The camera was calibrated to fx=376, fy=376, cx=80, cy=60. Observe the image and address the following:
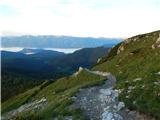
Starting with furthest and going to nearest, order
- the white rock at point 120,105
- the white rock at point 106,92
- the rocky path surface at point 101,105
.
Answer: the white rock at point 106,92, the white rock at point 120,105, the rocky path surface at point 101,105

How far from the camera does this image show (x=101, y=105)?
37.8m

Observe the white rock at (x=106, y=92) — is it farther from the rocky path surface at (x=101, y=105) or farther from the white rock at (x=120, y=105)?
the white rock at (x=120, y=105)

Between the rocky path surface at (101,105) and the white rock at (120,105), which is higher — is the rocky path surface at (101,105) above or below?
below

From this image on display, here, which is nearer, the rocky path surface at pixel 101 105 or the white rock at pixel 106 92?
the rocky path surface at pixel 101 105

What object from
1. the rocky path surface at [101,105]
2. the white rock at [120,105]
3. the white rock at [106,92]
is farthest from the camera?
the white rock at [106,92]

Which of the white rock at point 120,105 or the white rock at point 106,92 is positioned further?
the white rock at point 106,92

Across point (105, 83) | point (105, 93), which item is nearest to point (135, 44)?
point (105, 83)

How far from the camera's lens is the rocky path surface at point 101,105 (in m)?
34.5

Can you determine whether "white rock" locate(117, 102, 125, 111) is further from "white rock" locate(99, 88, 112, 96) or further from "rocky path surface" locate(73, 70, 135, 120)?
"white rock" locate(99, 88, 112, 96)

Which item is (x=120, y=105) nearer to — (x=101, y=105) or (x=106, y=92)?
(x=101, y=105)

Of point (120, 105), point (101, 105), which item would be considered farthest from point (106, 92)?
point (120, 105)

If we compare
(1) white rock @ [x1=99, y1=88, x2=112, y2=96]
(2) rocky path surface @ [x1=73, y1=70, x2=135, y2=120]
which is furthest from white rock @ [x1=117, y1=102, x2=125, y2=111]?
(1) white rock @ [x1=99, y1=88, x2=112, y2=96]

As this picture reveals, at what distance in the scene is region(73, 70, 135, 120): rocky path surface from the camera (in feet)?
113

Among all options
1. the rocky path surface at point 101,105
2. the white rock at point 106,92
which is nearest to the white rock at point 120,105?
the rocky path surface at point 101,105
